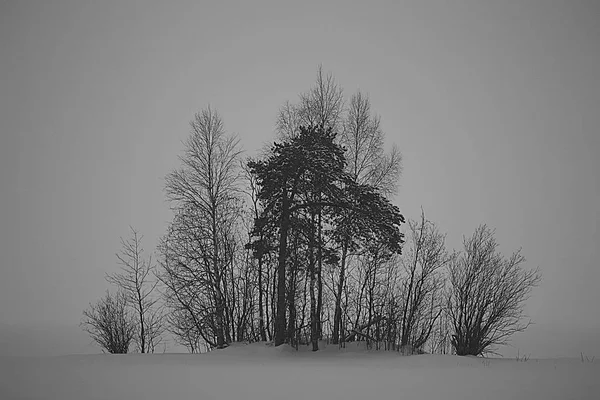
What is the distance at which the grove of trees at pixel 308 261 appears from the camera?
1481 centimetres

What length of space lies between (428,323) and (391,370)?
7.97 meters

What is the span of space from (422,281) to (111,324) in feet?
45.6

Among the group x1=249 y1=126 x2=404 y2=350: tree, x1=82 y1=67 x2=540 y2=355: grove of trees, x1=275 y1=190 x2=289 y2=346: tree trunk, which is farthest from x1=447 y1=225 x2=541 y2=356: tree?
x1=275 y1=190 x2=289 y2=346: tree trunk

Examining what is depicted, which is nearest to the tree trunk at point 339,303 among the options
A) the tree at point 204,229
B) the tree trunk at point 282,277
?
the tree trunk at point 282,277

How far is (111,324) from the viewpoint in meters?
17.5

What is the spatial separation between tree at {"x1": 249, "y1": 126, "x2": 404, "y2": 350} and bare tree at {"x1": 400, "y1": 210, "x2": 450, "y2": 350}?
1.81 meters

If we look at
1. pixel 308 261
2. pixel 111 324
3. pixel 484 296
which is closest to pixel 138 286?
pixel 111 324

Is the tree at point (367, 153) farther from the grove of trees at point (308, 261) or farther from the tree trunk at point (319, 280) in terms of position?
the tree trunk at point (319, 280)

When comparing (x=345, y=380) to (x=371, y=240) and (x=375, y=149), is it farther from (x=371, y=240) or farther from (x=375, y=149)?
(x=375, y=149)

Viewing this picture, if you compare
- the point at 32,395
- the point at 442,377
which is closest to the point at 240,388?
the point at 32,395

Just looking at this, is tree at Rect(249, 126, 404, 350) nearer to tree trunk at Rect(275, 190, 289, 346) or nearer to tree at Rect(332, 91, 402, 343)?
tree trunk at Rect(275, 190, 289, 346)

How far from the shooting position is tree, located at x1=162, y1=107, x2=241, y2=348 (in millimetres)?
16031

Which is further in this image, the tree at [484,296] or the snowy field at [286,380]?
the tree at [484,296]

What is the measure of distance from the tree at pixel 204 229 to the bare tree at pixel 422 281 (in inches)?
297
